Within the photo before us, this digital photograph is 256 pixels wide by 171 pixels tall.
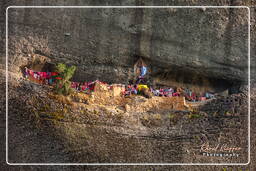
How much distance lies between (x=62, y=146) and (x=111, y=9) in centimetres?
573

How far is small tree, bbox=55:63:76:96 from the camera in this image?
55.2 ft

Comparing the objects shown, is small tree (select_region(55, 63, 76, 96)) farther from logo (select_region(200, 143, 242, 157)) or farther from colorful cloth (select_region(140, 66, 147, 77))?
logo (select_region(200, 143, 242, 157))

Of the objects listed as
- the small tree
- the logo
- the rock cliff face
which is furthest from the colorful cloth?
the logo

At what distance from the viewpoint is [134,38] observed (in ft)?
58.2

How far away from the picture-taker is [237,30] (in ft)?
57.8

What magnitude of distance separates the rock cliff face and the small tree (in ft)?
1.71

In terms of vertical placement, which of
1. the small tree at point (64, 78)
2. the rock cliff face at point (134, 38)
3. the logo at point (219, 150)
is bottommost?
the logo at point (219, 150)

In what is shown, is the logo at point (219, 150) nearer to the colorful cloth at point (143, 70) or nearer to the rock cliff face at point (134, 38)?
the rock cliff face at point (134, 38)

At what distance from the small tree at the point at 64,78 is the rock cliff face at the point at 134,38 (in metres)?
0.52

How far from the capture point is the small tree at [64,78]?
16812mm

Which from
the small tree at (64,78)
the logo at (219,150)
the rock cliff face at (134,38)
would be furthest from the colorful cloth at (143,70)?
the logo at (219,150)

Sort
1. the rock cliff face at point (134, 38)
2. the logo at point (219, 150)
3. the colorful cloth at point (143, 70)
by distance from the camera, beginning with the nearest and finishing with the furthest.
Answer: the logo at point (219, 150)
the rock cliff face at point (134, 38)
the colorful cloth at point (143, 70)

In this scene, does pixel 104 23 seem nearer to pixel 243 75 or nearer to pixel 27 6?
pixel 27 6

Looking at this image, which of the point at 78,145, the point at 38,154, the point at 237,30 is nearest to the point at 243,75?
the point at 237,30
